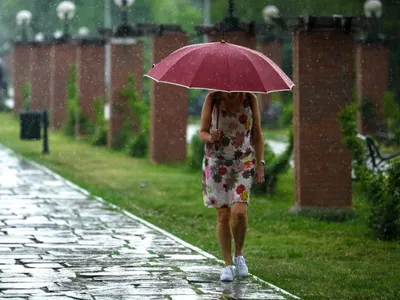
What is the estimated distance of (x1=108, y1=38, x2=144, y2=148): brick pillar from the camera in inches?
1044

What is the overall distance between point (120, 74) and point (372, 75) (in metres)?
6.86

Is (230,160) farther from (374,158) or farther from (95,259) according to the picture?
(374,158)

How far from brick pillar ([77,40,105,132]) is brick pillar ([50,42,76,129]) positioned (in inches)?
145

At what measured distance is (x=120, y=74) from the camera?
87.1 feet

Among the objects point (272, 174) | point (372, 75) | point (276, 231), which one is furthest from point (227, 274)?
point (372, 75)

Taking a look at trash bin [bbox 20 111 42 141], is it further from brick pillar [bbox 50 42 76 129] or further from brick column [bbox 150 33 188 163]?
brick pillar [bbox 50 42 76 129]

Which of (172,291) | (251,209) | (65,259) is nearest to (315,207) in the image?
(251,209)

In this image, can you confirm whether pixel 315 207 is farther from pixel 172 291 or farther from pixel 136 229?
pixel 172 291

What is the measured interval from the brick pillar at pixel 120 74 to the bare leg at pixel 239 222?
1701 cm

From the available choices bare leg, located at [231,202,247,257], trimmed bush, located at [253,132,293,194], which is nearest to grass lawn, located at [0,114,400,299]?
trimmed bush, located at [253,132,293,194]

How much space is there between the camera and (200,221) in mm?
14023

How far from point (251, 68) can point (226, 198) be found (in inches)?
42.1

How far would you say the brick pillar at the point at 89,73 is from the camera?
30.1 meters

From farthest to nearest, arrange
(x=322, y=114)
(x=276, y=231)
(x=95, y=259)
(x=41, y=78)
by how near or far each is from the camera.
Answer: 1. (x=41, y=78)
2. (x=322, y=114)
3. (x=276, y=231)
4. (x=95, y=259)
